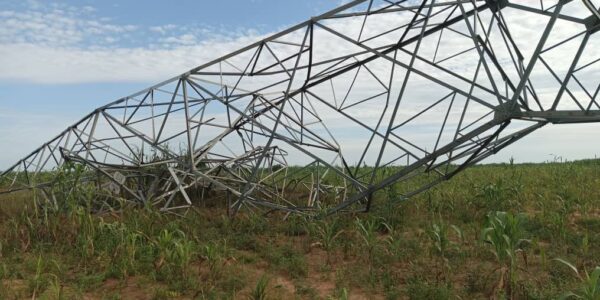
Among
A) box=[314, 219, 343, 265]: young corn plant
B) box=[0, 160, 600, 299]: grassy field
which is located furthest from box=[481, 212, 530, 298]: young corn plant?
box=[314, 219, 343, 265]: young corn plant

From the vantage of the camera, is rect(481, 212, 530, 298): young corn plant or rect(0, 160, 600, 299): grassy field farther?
rect(0, 160, 600, 299): grassy field

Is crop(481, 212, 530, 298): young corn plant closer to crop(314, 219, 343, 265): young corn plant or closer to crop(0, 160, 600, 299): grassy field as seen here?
crop(0, 160, 600, 299): grassy field

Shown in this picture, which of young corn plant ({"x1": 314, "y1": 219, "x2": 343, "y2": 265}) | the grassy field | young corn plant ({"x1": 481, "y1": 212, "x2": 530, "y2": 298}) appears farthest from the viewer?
young corn plant ({"x1": 314, "y1": 219, "x2": 343, "y2": 265})

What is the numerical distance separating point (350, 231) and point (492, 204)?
3780mm

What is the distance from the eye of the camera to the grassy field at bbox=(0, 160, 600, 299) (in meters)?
5.73

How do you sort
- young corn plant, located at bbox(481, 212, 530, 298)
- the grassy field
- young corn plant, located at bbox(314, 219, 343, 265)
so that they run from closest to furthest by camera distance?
1. young corn plant, located at bbox(481, 212, 530, 298)
2. the grassy field
3. young corn plant, located at bbox(314, 219, 343, 265)

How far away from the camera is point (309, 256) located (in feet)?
24.8

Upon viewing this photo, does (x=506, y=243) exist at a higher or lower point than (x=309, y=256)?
higher

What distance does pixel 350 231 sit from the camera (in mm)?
8570

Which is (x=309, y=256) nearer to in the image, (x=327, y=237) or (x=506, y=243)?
(x=327, y=237)

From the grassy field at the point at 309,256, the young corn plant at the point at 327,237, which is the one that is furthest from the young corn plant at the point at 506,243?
the young corn plant at the point at 327,237

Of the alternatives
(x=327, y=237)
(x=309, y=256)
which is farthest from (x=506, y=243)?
(x=309, y=256)

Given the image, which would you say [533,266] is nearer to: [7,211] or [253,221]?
[253,221]

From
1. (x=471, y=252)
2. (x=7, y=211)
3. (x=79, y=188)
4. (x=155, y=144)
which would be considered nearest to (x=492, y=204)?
(x=471, y=252)
